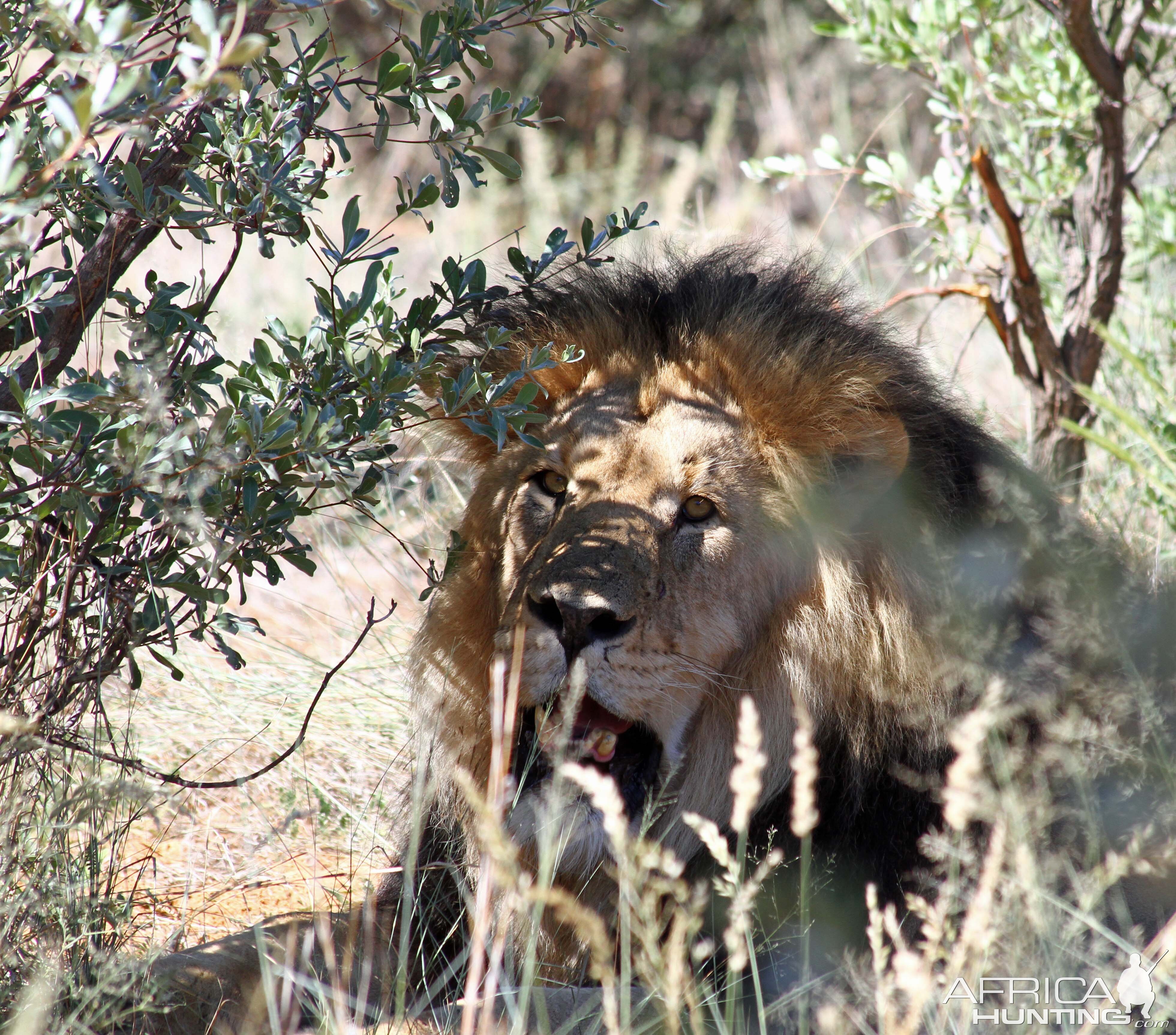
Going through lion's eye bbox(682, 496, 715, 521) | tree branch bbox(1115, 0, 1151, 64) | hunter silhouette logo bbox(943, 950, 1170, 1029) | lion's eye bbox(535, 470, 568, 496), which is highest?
tree branch bbox(1115, 0, 1151, 64)

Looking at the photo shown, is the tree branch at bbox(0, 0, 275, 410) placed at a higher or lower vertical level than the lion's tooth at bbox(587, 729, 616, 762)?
higher

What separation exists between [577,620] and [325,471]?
0.59 m

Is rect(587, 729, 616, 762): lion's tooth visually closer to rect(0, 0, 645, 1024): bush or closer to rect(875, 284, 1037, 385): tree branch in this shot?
rect(0, 0, 645, 1024): bush

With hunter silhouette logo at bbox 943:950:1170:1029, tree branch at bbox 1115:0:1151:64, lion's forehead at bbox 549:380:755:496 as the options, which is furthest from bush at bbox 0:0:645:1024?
tree branch at bbox 1115:0:1151:64

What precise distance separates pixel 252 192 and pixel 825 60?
37.1 feet

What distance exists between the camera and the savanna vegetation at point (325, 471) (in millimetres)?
2021

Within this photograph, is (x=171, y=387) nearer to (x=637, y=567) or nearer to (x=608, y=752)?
(x=637, y=567)

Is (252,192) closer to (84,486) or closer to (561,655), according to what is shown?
(84,486)

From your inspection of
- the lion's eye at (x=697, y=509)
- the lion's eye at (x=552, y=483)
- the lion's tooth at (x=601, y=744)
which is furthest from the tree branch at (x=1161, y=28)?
the lion's tooth at (x=601, y=744)

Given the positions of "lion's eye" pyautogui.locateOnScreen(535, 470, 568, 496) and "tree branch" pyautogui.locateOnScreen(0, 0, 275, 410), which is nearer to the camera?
"tree branch" pyautogui.locateOnScreen(0, 0, 275, 410)

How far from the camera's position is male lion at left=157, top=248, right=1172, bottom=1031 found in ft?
8.64

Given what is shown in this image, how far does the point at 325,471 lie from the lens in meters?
2.35

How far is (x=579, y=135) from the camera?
12562 millimetres

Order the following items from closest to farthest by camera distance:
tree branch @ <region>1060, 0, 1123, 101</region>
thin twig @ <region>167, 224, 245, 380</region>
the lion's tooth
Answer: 1. thin twig @ <region>167, 224, 245, 380</region>
2. the lion's tooth
3. tree branch @ <region>1060, 0, 1123, 101</region>
